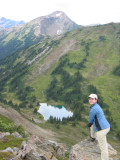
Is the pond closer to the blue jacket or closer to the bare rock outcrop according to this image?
the bare rock outcrop

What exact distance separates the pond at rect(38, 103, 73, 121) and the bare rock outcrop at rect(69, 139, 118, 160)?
14022 cm

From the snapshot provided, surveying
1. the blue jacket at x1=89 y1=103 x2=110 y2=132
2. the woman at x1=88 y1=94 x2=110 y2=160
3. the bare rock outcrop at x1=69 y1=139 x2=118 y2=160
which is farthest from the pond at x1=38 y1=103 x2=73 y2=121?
the blue jacket at x1=89 y1=103 x2=110 y2=132

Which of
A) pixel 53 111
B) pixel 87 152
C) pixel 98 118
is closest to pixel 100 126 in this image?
pixel 98 118

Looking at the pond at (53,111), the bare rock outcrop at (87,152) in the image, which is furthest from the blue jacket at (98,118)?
the pond at (53,111)

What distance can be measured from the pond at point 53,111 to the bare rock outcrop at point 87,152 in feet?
460

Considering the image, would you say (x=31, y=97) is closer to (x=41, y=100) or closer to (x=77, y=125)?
(x=41, y=100)

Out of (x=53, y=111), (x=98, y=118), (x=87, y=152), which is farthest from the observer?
(x=53, y=111)

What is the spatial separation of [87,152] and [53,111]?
6112 inches

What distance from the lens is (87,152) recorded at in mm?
18406

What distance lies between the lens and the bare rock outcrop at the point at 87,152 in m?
17.8

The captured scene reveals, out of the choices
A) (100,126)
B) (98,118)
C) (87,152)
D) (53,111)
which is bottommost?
(53,111)

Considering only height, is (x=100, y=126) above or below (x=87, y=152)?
above

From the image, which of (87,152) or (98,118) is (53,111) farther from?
(98,118)

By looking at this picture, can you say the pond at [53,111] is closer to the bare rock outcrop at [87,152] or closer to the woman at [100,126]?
the bare rock outcrop at [87,152]
